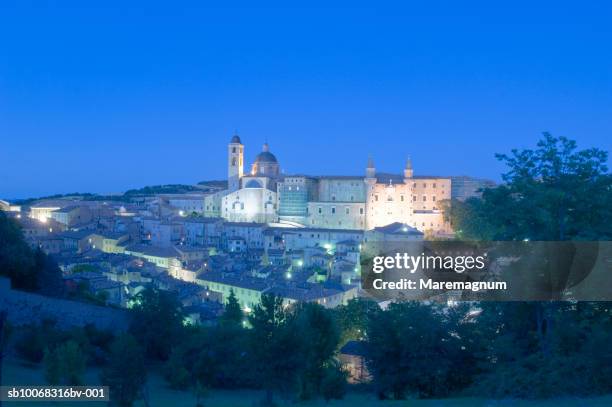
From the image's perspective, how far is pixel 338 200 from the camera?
4422 centimetres

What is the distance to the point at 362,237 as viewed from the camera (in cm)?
3384

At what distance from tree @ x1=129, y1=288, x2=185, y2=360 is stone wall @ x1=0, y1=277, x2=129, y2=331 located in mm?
688

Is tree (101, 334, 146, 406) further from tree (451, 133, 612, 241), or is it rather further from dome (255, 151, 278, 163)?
dome (255, 151, 278, 163)

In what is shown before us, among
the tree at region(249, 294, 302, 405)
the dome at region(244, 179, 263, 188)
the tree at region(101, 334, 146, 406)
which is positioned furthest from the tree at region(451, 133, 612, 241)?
the dome at region(244, 179, 263, 188)

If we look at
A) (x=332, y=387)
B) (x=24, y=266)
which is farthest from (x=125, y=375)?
(x=24, y=266)

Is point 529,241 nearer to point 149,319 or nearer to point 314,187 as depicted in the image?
point 149,319

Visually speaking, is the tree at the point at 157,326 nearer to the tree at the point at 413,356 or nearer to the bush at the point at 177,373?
the bush at the point at 177,373

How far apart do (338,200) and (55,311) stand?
33587 mm

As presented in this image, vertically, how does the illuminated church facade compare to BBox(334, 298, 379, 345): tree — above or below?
above

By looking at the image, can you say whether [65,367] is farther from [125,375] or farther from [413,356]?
[413,356]

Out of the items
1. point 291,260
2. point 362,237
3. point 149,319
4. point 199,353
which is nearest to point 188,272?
point 291,260

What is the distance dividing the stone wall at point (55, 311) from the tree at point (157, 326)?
0.69 meters

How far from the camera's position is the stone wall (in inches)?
447

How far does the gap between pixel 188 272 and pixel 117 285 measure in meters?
6.71
